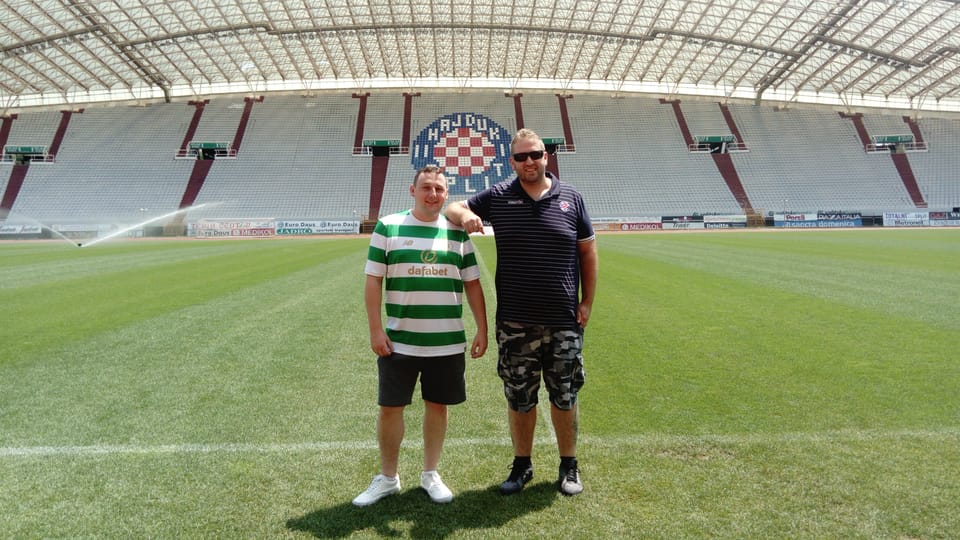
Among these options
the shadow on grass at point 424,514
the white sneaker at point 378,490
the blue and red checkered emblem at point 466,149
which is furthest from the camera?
the blue and red checkered emblem at point 466,149

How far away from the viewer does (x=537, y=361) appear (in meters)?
3.29

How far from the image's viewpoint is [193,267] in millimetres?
15359

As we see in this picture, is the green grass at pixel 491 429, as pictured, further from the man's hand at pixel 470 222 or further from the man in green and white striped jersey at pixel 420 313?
the man's hand at pixel 470 222

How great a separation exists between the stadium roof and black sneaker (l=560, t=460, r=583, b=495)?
36312 mm

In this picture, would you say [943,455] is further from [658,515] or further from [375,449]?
[375,449]

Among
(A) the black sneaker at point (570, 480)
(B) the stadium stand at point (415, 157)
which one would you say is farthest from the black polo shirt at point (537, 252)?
(B) the stadium stand at point (415, 157)

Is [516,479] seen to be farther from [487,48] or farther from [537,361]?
[487,48]

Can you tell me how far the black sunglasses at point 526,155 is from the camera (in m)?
3.14

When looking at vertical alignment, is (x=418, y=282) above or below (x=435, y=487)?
above

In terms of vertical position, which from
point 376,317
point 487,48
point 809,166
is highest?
point 487,48

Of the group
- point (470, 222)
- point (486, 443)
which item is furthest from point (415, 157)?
point (470, 222)

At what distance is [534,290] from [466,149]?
152 feet

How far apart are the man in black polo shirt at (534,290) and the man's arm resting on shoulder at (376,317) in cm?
55

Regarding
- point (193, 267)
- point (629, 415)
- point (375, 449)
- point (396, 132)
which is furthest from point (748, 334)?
point (396, 132)
